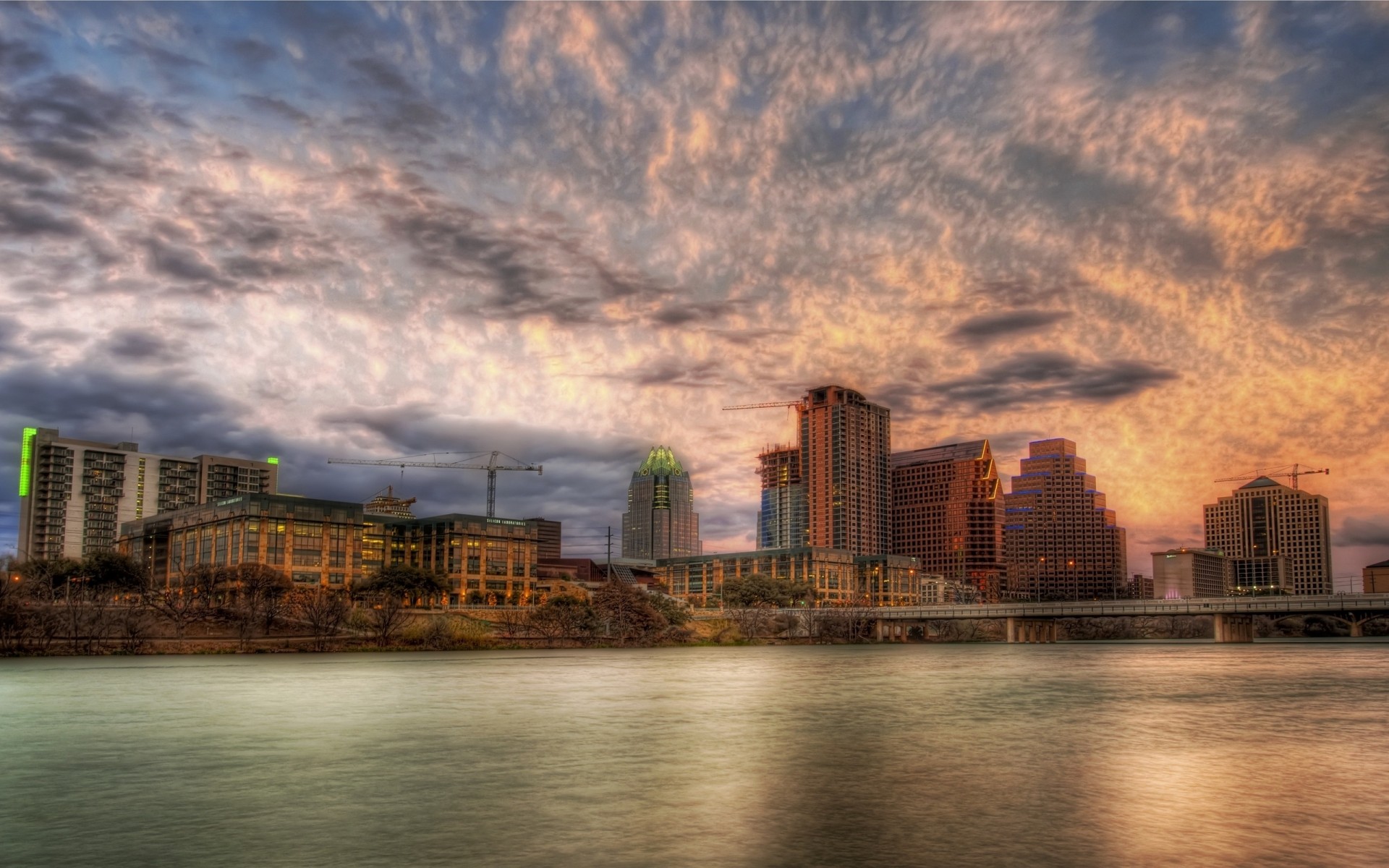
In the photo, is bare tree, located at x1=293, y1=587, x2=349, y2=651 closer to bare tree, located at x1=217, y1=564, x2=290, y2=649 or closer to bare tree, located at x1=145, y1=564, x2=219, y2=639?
bare tree, located at x1=217, y1=564, x2=290, y2=649

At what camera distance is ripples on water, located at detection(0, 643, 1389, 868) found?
90.4ft

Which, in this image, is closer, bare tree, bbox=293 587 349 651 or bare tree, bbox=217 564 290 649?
Answer: bare tree, bbox=217 564 290 649

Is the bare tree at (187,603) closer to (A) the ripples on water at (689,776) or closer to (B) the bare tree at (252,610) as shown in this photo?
(B) the bare tree at (252,610)

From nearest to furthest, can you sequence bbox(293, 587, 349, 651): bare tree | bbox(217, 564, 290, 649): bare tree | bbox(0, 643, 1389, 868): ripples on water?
bbox(0, 643, 1389, 868): ripples on water < bbox(217, 564, 290, 649): bare tree < bbox(293, 587, 349, 651): bare tree

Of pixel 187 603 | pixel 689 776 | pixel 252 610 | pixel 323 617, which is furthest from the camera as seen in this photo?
pixel 323 617

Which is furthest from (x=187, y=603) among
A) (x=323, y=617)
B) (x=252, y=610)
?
(x=323, y=617)

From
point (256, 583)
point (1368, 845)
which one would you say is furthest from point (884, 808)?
point (256, 583)

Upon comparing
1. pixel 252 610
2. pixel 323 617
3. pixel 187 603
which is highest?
pixel 187 603

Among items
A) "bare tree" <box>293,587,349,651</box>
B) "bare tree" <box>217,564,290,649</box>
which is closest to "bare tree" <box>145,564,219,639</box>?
"bare tree" <box>217,564,290,649</box>

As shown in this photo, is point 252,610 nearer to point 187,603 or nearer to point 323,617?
point 323,617

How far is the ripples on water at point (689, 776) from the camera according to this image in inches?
1085

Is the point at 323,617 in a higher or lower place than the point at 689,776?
lower

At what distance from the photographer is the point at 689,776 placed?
40.0 meters

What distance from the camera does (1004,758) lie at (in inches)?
1769
